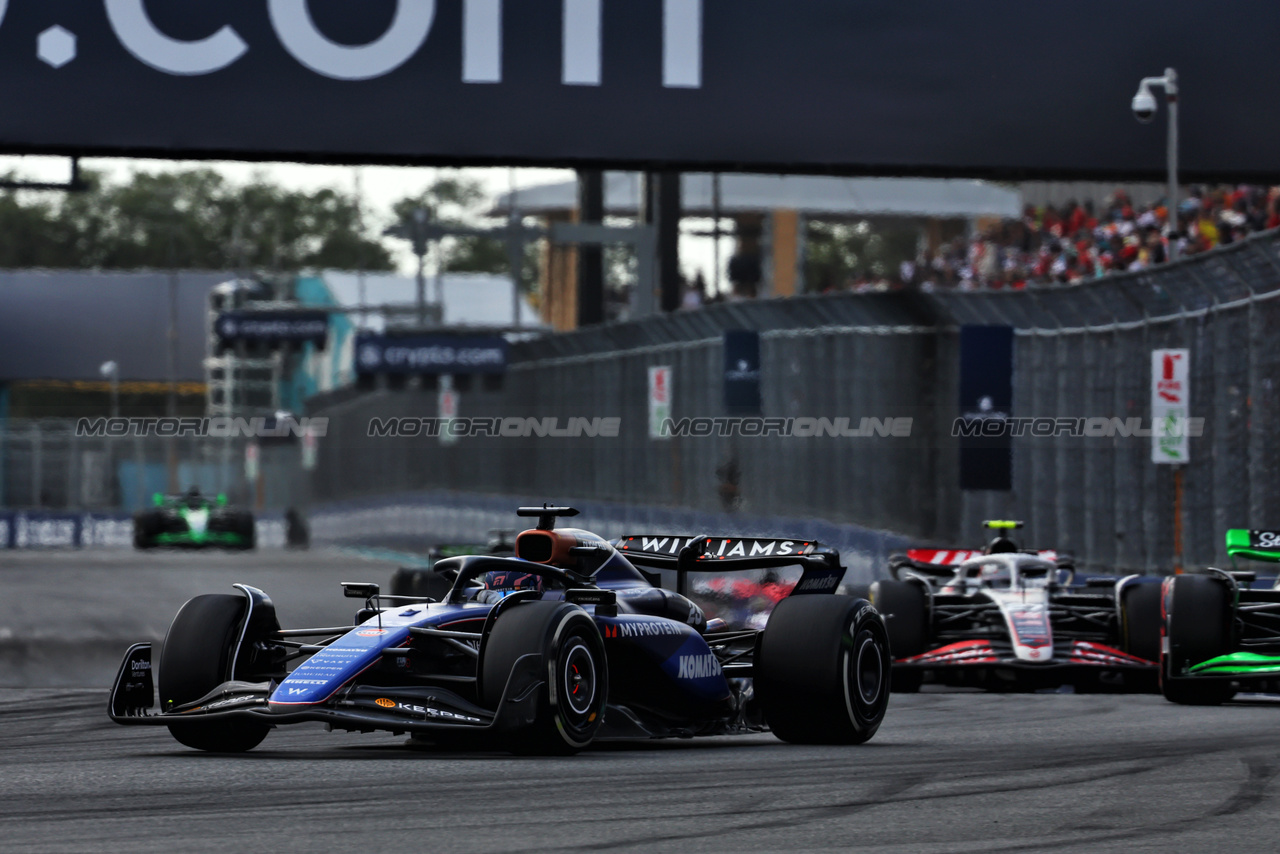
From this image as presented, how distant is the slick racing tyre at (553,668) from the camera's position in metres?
8.15

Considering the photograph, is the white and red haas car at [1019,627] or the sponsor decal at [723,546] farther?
the white and red haas car at [1019,627]

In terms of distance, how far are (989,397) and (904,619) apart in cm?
563

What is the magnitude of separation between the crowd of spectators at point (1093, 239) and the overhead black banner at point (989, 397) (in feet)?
3.19

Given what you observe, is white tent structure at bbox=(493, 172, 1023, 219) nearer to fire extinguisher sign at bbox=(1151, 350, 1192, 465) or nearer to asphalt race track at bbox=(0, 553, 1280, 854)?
fire extinguisher sign at bbox=(1151, 350, 1192, 465)

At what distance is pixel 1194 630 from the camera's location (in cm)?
1195

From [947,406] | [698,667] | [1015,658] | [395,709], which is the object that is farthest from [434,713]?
[947,406]

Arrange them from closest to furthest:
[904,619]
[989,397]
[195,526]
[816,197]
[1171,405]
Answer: [904,619] < [1171,405] < [989,397] < [195,526] < [816,197]

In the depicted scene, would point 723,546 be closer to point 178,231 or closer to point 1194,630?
point 1194,630

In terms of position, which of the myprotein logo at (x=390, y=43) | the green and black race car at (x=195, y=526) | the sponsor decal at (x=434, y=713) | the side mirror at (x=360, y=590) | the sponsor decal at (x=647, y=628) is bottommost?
the green and black race car at (x=195, y=526)

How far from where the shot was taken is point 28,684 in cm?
1458

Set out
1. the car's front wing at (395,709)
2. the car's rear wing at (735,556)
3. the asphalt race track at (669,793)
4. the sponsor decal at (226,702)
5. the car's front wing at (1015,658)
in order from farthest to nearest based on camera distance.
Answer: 1. the car's front wing at (1015,658)
2. the car's rear wing at (735,556)
3. the sponsor decal at (226,702)
4. the car's front wing at (395,709)
5. the asphalt race track at (669,793)

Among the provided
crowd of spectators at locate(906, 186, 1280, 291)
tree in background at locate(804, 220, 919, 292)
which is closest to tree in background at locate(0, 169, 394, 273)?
tree in background at locate(804, 220, 919, 292)

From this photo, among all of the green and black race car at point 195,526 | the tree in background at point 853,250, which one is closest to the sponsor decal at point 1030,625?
the green and black race car at point 195,526

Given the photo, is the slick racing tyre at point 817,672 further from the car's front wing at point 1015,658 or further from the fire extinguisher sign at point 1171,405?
the fire extinguisher sign at point 1171,405
